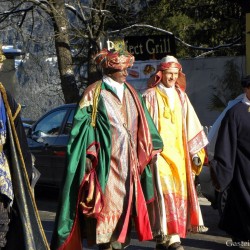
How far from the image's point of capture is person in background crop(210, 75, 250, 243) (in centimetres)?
740

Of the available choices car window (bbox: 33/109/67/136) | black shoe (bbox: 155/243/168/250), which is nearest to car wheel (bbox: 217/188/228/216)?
black shoe (bbox: 155/243/168/250)

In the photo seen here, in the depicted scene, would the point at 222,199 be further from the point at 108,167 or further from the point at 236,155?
the point at 108,167

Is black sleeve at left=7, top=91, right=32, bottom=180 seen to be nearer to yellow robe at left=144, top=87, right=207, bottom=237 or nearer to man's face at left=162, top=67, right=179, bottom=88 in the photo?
yellow robe at left=144, top=87, right=207, bottom=237

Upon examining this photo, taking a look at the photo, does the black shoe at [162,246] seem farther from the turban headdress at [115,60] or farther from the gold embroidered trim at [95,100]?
the turban headdress at [115,60]

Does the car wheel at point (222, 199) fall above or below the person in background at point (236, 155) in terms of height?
below

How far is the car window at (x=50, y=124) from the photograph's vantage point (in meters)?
12.0

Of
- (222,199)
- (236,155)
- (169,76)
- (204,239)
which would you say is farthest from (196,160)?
(204,239)

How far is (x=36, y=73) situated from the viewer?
35375 mm

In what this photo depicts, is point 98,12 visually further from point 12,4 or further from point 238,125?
point 238,125

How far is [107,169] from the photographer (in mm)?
6703

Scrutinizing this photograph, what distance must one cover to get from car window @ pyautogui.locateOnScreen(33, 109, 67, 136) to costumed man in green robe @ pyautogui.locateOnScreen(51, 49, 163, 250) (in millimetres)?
4994

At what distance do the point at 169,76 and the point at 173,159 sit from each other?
779mm

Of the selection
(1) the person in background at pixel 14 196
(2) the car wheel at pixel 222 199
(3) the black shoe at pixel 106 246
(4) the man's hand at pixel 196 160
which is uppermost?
(1) the person in background at pixel 14 196

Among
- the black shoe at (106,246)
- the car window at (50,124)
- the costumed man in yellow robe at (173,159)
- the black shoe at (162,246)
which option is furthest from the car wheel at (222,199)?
the car window at (50,124)
